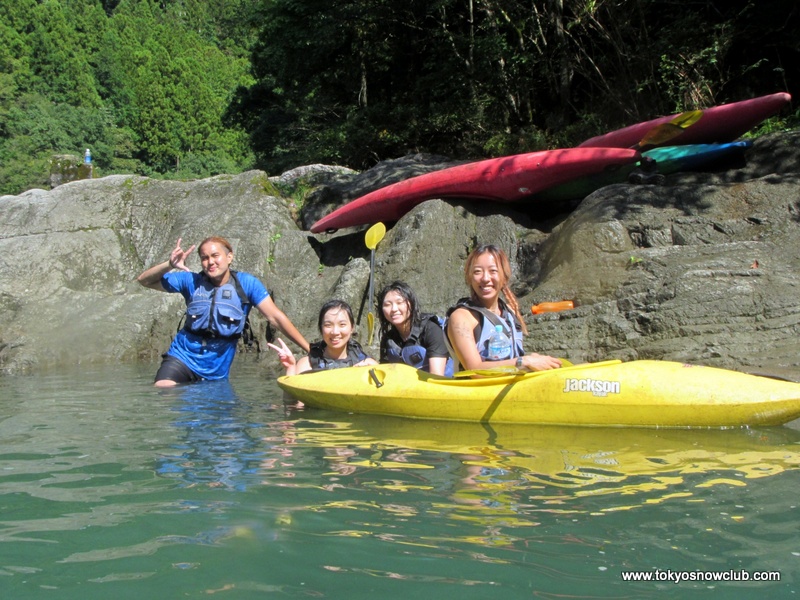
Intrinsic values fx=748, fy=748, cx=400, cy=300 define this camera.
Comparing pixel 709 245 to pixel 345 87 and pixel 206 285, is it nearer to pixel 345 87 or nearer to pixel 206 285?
pixel 206 285

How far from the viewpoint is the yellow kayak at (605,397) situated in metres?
3.54

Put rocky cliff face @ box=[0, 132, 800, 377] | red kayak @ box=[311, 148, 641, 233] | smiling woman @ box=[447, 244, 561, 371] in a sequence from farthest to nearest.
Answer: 1. red kayak @ box=[311, 148, 641, 233]
2. rocky cliff face @ box=[0, 132, 800, 377]
3. smiling woman @ box=[447, 244, 561, 371]

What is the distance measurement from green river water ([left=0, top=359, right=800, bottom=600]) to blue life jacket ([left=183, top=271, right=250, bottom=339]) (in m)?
1.49

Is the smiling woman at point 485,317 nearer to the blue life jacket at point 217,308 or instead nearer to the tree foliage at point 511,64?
the blue life jacket at point 217,308

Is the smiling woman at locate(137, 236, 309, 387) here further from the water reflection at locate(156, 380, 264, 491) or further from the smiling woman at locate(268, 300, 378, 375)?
the water reflection at locate(156, 380, 264, 491)

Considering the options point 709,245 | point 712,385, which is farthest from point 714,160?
point 712,385

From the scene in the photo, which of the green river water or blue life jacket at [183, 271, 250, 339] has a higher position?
blue life jacket at [183, 271, 250, 339]

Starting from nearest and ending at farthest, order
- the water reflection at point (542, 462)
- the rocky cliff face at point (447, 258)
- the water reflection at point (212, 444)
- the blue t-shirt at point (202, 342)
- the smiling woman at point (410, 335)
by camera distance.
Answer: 1. the water reflection at point (542, 462)
2. the water reflection at point (212, 444)
3. the smiling woman at point (410, 335)
4. the blue t-shirt at point (202, 342)
5. the rocky cliff face at point (447, 258)

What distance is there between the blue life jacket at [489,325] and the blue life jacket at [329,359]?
967 mm

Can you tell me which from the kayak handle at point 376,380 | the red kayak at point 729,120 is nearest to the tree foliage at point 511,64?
the red kayak at point 729,120

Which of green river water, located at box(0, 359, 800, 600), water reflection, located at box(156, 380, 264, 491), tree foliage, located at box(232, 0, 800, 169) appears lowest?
green river water, located at box(0, 359, 800, 600)

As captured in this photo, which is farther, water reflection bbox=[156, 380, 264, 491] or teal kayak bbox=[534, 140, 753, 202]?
teal kayak bbox=[534, 140, 753, 202]

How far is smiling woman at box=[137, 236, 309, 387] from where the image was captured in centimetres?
522

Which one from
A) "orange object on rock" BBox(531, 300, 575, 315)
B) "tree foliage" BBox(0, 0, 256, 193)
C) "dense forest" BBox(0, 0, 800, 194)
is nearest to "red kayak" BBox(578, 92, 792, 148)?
"dense forest" BBox(0, 0, 800, 194)
